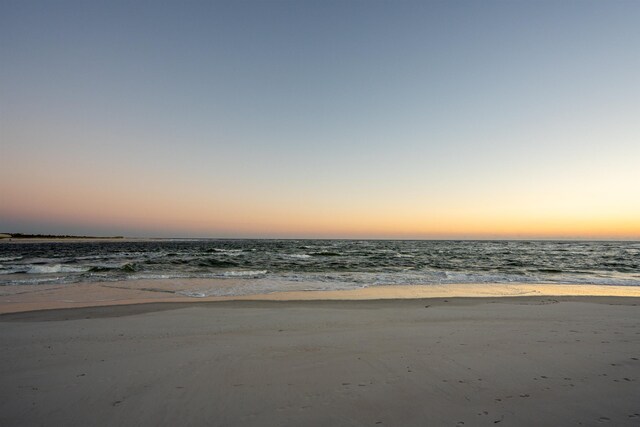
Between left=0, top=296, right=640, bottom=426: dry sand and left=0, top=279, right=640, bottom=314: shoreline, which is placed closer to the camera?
left=0, top=296, right=640, bottom=426: dry sand

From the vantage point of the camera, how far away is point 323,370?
493 cm

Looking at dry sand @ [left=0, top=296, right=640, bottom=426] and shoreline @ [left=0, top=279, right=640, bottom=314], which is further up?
dry sand @ [left=0, top=296, right=640, bottom=426]

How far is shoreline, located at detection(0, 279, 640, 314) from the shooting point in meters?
11.6

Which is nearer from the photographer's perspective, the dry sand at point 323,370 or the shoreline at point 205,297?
the dry sand at point 323,370

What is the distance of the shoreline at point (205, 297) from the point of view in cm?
1165

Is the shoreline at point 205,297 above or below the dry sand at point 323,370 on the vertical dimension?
below

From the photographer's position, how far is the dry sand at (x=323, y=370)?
375cm

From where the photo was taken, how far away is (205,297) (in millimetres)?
12773

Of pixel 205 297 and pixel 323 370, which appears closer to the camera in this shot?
pixel 323 370

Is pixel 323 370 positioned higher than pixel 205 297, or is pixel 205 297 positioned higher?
pixel 323 370

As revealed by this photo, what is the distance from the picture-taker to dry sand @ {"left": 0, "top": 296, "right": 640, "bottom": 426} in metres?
3.75

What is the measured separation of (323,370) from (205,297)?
8.97 m

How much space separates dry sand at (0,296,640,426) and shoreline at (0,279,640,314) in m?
3.06

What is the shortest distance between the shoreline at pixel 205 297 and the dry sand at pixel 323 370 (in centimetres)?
306
